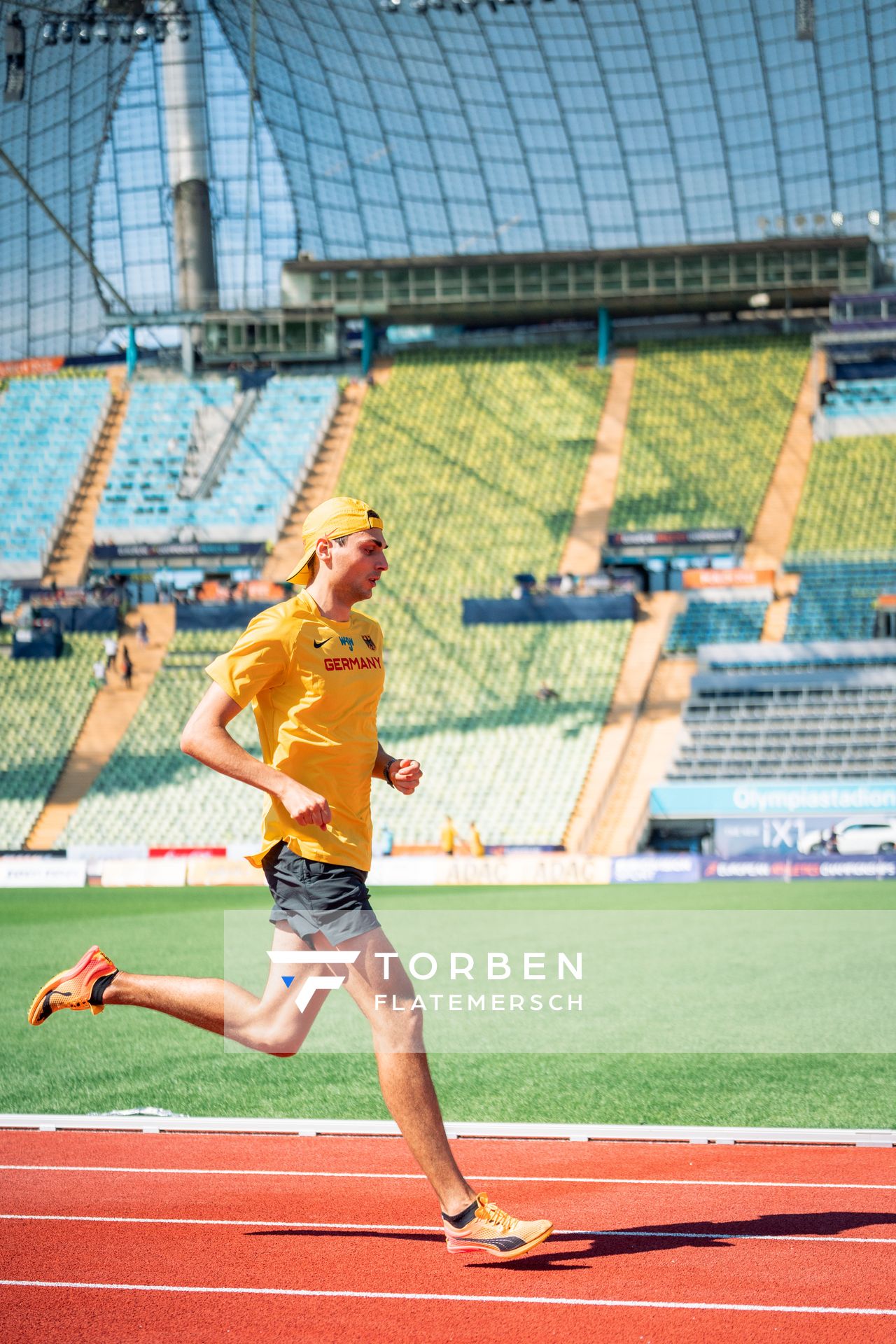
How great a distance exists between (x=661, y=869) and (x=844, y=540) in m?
17.5

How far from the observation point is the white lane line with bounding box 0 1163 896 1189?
6637 millimetres

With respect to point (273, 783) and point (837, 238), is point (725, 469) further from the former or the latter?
point (273, 783)

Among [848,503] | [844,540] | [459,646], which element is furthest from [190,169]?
[844,540]

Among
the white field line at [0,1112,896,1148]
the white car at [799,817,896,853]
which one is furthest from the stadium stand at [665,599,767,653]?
the white field line at [0,1112,896,1148]

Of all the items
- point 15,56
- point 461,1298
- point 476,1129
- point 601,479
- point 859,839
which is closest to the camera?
point 461,1298

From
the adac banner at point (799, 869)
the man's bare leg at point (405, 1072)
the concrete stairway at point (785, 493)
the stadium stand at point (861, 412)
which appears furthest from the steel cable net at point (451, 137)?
the man's bare leg at point (405, 1072)

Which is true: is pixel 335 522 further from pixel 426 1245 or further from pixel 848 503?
pixel 848 503

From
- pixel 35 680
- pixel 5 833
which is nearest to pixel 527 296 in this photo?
pixel 35 680

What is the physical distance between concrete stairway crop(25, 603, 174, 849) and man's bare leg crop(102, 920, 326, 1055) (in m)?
35.9

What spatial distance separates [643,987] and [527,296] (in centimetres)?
4557

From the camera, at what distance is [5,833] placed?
40.9 metres

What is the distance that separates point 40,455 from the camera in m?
56.6

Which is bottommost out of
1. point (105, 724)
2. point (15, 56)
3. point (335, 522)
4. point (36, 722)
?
point (335, 522)

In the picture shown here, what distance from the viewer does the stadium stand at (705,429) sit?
48.9 m
